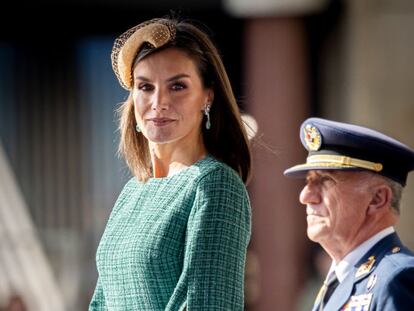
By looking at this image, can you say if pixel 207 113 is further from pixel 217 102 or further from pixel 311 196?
pixel 311 196

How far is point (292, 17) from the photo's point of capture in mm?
9086

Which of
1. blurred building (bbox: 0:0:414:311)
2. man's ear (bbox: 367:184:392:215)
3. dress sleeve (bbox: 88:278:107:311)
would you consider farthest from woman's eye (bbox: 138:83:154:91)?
blurred building (bbox: 0:0:414:311)

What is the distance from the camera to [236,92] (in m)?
8.89

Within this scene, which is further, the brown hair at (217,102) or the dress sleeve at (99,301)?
the dress sleeve at (99,301)

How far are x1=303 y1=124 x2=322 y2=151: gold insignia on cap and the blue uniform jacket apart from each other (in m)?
0.37

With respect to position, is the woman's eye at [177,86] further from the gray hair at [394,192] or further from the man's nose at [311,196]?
the gray hair at [394,192]

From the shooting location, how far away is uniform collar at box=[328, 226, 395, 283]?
3.74 m

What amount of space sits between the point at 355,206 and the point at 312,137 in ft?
1.07

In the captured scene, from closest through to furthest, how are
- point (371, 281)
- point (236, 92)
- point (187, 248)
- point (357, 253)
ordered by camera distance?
point (187, 248)
point (371, 281)
point (357, 253)
point (236, 92)

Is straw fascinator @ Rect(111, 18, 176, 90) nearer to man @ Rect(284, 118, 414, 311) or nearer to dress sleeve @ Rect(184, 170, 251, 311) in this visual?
dress sleeve @ Rect(184, 170, 251, 311)

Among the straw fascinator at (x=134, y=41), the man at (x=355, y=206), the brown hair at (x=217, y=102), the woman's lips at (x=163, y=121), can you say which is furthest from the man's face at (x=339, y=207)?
the straw fascinator at (x=134, y=41)

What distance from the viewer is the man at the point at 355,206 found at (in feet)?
12.2

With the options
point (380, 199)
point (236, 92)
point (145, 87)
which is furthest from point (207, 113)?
point (236, 92)

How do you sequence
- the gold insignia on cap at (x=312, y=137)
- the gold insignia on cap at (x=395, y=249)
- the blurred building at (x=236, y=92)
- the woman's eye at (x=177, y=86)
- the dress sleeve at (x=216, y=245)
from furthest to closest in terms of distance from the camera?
1. the blurred building at (x=236, y=92)
2. the gold insignia on cap at (x=312, y=137)
3. the gold insignia on cap at (x=395, y=249)
4. the woman's eye at (x=177, y=86)
5. the dress sleeve at (x=216, y=245)
